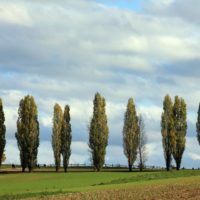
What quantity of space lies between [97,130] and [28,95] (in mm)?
16539

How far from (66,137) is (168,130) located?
20.2m

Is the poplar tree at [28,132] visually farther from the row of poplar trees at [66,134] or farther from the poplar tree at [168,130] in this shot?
the poplar tree at [168,130]

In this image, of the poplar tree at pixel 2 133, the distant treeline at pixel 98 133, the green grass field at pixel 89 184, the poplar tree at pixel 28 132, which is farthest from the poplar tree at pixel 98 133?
the green grass field at pixel 89 184

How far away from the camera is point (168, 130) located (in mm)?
121812

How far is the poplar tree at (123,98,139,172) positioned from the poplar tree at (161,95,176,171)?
18.6ft

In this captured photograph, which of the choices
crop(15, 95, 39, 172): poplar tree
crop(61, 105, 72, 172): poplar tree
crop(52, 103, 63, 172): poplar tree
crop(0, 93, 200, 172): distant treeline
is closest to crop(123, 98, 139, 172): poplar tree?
crop(0, 93, 200, 172): distant treeline

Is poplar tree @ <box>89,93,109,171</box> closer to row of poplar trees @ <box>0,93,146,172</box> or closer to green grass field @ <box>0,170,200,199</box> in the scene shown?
row of poplar trees @ <box>0,93,146,172</box>

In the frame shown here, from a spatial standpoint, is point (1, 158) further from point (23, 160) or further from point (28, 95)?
point (28, 95)

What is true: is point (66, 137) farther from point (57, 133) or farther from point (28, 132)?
point (28, 132)

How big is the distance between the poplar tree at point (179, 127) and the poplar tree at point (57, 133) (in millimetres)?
22429

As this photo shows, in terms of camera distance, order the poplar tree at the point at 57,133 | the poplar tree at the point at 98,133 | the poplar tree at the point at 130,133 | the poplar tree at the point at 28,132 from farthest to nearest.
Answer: the poplar tree at the point at 130,133
the poplar tree at the point at 57,133
the poplar tree at the point at 98,133
the poplar tree at the point at 28,132

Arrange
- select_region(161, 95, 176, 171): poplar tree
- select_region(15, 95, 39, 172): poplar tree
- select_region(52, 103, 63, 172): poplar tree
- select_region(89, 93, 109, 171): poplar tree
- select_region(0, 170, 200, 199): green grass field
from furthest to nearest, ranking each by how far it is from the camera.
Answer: select_region(52, 103, 63, 172): poplar tree → select_region(161, 95, 176, 171): poplar tree → select_region(89, 93, 109, 171): poplar tree → select_region(15, 95, 39, 172): poplar tree → select_region(0, 170, 200, 199): green grass field

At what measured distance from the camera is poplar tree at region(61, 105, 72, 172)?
119 metres

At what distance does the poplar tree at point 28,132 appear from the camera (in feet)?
376
